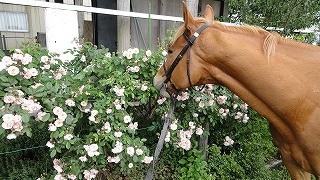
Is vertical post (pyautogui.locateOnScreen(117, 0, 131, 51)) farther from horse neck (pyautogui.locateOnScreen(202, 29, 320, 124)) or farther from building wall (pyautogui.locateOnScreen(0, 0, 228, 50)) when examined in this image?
horse neck (pyautogui.locateOnScreen(202, 29, 320, 124))

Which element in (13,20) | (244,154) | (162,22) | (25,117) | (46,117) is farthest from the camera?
(13,20)

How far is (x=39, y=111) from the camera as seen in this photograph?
1909 mm

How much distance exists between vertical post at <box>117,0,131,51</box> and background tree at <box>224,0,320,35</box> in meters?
1.91

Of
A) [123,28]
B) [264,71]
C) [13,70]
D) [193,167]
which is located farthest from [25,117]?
[123,28]

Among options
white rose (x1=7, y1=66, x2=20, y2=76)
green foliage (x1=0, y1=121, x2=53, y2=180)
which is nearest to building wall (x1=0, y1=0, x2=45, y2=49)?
green foliage (x1=0, y1=121, x2=53, y2=180)

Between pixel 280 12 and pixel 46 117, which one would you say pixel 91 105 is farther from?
pixel 280 12

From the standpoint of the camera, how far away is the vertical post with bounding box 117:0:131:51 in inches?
166


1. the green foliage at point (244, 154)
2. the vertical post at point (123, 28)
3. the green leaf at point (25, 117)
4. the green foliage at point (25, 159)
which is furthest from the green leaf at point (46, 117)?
the vertical post at point (123, 28)

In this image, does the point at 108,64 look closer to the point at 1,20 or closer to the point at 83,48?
the point at 83,48

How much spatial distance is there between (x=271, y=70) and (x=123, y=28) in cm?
320

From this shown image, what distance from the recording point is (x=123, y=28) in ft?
14.6

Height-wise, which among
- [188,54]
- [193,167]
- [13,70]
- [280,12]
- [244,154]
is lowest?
[244,154]

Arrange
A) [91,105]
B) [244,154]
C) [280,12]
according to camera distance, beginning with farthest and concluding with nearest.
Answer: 1. [280,12]
2. [244,154]
3. [91,105]

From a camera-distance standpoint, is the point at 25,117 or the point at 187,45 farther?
the point at 187,45
